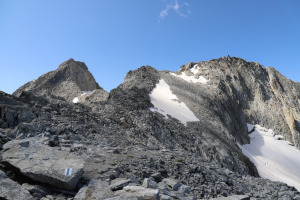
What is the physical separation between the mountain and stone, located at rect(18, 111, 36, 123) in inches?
2.2

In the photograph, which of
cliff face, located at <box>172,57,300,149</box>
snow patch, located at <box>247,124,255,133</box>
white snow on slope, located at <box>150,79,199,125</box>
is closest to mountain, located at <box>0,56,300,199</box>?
white snow on slope, located at <box>150,79,199,125</box>

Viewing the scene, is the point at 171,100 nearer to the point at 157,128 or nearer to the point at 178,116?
the point at 178,116

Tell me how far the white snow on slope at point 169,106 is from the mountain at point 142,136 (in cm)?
26

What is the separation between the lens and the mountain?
6.42 m

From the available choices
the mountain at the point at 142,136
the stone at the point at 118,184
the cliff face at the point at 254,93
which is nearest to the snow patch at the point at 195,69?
the cliff face at the point at 254,93

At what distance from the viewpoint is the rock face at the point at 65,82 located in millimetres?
55287

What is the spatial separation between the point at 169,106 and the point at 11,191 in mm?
30664

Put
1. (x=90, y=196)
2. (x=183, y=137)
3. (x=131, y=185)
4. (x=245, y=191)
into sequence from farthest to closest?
(x=183, y=137), (x=245, y=191), (x=131, y=185), (x=90, y=196)

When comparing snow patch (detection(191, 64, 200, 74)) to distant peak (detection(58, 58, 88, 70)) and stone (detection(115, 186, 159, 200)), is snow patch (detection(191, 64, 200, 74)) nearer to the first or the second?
distant peak (detection(58, 58, 88, 70))

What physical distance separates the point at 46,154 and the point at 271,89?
7682cm

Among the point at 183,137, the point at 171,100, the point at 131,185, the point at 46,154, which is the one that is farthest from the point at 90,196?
the point at 171,100

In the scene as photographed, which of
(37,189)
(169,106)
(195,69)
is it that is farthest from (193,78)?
(37,189)

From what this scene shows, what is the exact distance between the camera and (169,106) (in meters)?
35.0

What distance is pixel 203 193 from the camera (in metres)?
8.70
